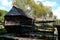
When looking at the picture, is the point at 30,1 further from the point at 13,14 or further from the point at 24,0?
the point at 13,14

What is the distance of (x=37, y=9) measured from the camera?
156 feet

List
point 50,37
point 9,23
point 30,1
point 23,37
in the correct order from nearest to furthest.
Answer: point 50,37
point 23,37
point 9,23
point 30,1

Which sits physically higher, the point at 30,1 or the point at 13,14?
the point at 30,1

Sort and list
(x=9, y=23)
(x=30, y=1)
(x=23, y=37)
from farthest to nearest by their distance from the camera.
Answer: (x=30, y=1), (x=9, y=23), (x=23, y=37)

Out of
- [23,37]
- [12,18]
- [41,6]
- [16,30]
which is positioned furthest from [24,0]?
[23,37]

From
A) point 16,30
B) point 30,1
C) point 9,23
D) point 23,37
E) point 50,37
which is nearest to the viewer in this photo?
point 50,37

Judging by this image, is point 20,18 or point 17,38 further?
point 20,18

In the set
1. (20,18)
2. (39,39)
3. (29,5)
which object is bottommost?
(39,39)

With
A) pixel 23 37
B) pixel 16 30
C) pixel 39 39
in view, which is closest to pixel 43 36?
pixel 39 39

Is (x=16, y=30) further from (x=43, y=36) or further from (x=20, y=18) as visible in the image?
(x=43, y=36)

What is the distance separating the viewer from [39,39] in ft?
39.0

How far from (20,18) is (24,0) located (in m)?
28.5

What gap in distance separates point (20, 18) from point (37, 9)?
2798cm

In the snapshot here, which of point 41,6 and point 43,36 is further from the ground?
point 41,6
